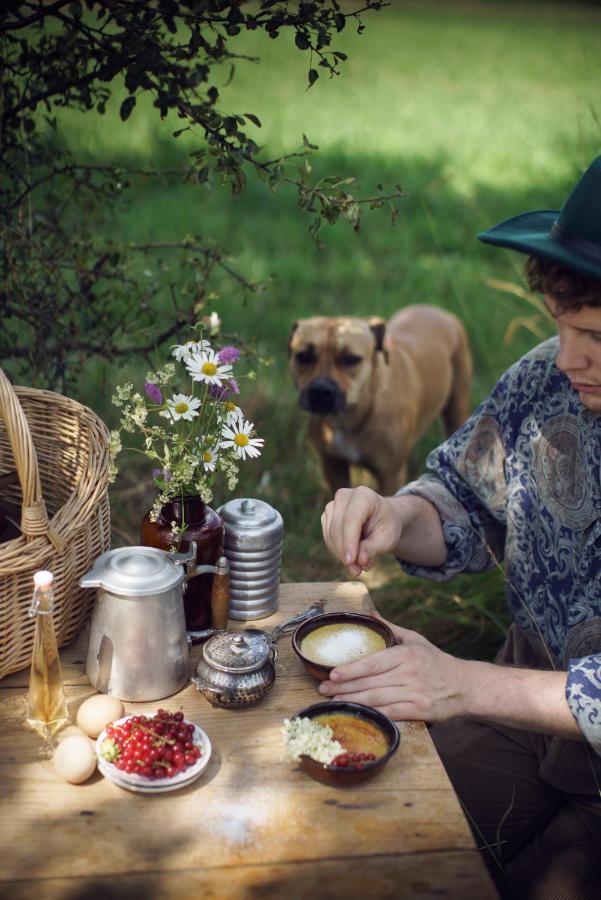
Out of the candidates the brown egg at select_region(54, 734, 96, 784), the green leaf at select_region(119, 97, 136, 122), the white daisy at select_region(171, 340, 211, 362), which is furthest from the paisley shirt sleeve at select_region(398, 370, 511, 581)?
the green leaf at select_region(119, 97, 136, 122)

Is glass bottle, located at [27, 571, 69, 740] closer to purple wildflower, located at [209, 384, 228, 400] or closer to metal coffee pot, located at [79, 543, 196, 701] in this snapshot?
metal coffee pot, located at [79, 543, 196, 701]

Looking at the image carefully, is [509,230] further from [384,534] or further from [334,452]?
[334,452]

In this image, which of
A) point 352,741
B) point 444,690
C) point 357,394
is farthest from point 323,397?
point 352,741

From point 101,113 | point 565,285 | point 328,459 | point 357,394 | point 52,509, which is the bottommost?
point 328,459

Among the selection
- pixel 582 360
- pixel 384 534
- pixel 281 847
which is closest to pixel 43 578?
pixel 281 847

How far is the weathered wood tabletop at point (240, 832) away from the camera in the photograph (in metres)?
1.23

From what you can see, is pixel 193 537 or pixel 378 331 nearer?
pixel 193 537

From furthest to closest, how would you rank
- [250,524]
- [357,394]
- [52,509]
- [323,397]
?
1. [357,394]
2. [323,397]
3. [52,509]
4. [250,524]

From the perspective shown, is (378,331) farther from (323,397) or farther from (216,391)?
(216,391)

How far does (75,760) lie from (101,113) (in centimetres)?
180

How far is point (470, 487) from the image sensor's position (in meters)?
2.13

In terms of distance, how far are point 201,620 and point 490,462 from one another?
2.51 feet

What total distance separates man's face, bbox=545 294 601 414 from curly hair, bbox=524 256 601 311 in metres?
0.01

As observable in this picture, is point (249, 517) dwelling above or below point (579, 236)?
below
